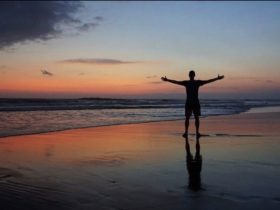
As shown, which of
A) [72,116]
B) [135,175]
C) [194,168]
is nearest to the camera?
[135,175]

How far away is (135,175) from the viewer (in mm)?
6996

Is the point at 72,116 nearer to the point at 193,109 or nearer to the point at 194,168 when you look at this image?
the point at 193,109

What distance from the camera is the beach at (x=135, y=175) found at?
5254 mm

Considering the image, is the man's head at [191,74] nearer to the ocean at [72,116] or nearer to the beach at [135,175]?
the beach at [135,175]

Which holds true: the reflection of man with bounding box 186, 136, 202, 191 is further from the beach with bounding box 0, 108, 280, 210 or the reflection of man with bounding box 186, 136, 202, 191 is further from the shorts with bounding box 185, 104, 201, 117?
the shorts with bounding box 185, 104, 201, 117

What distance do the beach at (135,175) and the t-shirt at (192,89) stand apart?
5.56 feet

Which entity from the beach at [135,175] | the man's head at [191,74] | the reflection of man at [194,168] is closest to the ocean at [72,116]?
the beach at [135,175]

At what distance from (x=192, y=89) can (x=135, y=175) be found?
6.41 m

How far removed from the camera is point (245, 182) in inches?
249

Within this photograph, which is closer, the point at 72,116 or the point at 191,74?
the point at 191,74

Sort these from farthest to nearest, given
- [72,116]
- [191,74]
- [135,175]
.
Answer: [72,116], [191,74], [135,175]

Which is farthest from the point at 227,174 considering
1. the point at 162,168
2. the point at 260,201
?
the point at 260,201

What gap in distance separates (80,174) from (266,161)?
147 inches

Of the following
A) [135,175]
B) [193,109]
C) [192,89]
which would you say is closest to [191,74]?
[192,89]
